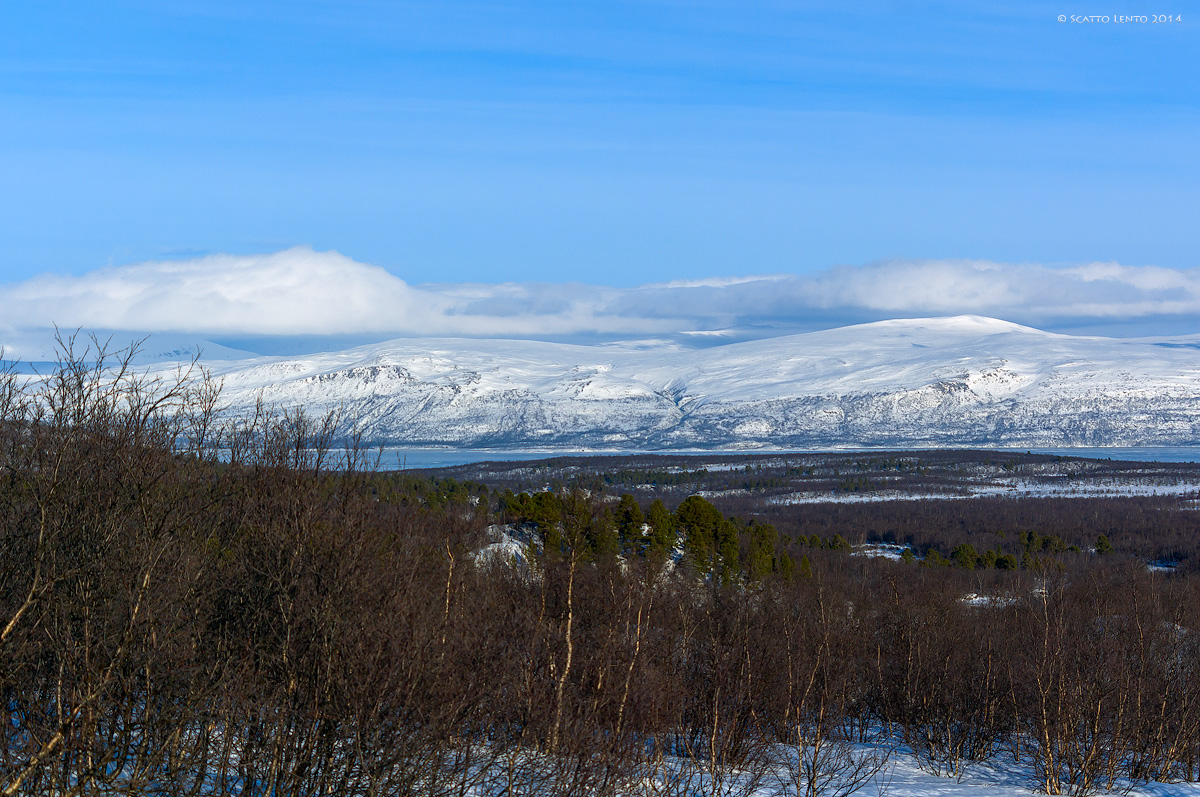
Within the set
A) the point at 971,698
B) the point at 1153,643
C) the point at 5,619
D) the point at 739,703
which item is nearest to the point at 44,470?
the point at 5,619

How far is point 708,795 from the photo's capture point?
93.6ft

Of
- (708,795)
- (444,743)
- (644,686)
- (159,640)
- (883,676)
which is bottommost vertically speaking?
(883,676)

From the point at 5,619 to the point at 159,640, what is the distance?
2.78 metres

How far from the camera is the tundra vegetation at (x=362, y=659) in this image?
1739cm

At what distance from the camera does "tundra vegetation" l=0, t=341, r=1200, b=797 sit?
17391 millimetres

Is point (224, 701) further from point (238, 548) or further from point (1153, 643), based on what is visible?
point (1153, 643)

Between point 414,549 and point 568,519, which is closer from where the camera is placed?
point 414,549

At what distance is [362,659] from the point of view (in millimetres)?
17984

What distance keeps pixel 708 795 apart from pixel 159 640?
1602cm

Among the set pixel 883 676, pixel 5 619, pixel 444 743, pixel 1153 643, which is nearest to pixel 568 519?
pixel 444 743

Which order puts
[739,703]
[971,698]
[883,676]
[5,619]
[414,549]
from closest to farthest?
[5,619]
[414,549]
[739,703]
[971,698]
[883,676]

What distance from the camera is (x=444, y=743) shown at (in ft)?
60.7

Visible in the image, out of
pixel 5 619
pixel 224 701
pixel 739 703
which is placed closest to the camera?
pixel 5 619

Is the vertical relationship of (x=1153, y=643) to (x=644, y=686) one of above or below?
below
